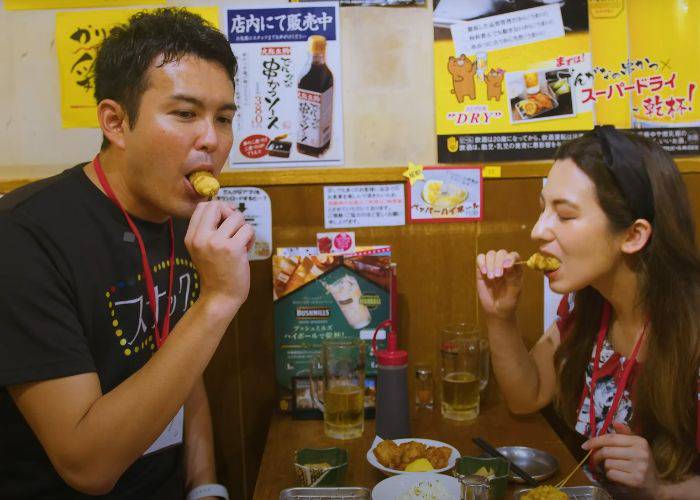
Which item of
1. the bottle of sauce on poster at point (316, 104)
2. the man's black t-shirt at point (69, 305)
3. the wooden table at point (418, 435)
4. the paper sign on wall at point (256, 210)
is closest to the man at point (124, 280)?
the man's black t-shirt at point (69, 305)

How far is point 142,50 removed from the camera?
158 centimetres

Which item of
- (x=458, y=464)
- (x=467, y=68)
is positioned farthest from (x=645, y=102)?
(x=458, y=464)

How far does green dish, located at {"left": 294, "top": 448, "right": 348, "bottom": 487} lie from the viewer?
1595mm

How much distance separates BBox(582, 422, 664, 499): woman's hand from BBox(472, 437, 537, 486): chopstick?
0.61 feet

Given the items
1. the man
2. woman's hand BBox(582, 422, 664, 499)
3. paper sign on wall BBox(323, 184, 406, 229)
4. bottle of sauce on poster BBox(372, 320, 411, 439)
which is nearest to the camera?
the man

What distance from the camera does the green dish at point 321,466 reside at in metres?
1.59

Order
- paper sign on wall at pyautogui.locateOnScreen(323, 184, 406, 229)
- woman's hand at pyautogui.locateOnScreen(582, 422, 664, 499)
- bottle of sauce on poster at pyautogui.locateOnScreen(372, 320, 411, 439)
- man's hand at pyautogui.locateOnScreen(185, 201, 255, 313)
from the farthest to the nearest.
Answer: paper sign on wall at pyautogui.locateOnScreen(323, 184, 406, 229) < bottle of sauce on poster at pyautogui.locateOnScreen(372, 320, 411, 439) < woman's hand at pyautogui.locateOnScreen(582, 422, 664, 499) < man's hand at pyautogui.locateOnScreen(185, 201, 255, 313)

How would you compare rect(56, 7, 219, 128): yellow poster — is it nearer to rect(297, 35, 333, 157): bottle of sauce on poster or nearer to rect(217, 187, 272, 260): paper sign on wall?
rect(297, 35, 333, 157): bottle of sauce on poster

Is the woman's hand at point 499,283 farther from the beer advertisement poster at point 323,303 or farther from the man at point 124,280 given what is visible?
the man at point 124,280

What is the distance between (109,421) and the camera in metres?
1.32

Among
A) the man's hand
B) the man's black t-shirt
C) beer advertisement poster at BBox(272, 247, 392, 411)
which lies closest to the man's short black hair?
the man's black t-shirt

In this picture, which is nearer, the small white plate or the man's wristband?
the small white plate

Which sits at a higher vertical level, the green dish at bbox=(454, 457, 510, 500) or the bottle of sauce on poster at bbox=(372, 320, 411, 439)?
the bottle of sauce on poster at bbox=(372, 320, 411, 439)

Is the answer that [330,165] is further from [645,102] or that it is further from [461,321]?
[645,102]
